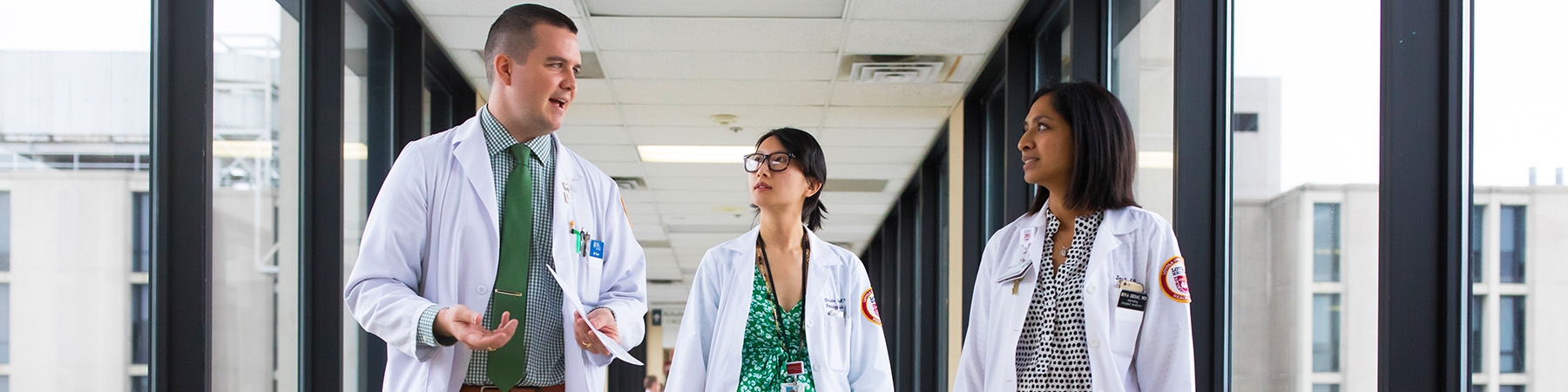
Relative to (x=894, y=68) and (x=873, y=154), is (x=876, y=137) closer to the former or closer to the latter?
(x=873, y=154)

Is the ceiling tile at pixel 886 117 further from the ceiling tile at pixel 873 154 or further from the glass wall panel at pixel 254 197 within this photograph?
the glass wall panel at pixel 254 197

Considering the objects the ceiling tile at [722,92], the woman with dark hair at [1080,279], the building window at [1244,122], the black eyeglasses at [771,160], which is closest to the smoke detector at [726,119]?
the ceiling tile at [722,92]

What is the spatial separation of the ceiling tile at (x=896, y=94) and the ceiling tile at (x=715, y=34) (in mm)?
958

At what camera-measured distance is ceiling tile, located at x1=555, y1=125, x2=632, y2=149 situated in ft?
28.5

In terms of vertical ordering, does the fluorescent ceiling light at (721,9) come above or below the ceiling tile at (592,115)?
above

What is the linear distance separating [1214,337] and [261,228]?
2.96 metres

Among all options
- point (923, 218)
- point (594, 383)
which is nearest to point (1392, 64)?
point (594, 383)


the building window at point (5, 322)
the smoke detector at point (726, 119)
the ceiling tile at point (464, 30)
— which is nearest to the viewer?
the building window at point (5, 322)

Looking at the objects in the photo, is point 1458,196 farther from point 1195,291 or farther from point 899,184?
point 899,184

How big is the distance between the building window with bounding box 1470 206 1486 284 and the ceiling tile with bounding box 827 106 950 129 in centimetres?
560

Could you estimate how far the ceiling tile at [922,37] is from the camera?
19.6ft

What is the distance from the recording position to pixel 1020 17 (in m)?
5.73

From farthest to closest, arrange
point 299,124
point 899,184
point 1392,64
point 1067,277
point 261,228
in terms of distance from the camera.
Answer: point 899,184
point 299,124
point 261,228
point 1392,64
point 1067,277

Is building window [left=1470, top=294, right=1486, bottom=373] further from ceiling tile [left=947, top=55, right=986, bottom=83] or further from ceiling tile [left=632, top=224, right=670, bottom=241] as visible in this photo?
ceiling tile [left=632, top=224, right=670, bottom=241]
